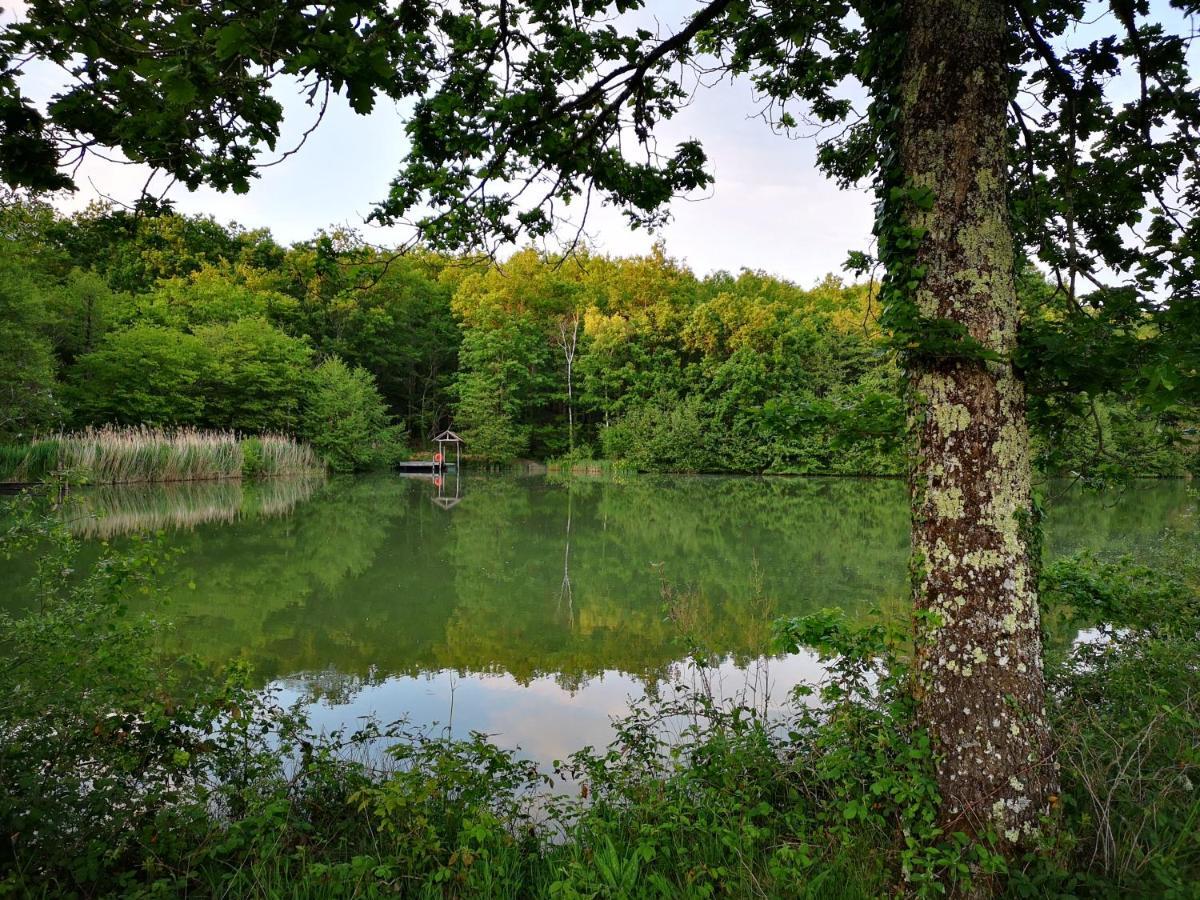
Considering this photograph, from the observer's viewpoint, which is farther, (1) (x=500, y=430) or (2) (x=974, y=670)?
(1) (x=500, y=430)

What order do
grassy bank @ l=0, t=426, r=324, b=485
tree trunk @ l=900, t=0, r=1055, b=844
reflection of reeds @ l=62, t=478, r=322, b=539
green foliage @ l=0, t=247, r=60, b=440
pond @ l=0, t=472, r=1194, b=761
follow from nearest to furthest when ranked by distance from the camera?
tree trunk @ l=900, t=0, r=1055, b=844 → pond @ l=0, t=472, r=1194, b=761 → reflection of reeds @ l=62, t=478, r=322, b=539 → grassy bank @ l=0, t=426, r=324, b=485 → green foliage @ l=0, t=247, r=60, b=440

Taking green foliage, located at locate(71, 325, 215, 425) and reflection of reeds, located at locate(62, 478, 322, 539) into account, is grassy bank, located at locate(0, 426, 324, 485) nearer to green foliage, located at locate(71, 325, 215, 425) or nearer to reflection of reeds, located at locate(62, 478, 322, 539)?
reflection of reeds, located at locate(62, 478, 322, 539)

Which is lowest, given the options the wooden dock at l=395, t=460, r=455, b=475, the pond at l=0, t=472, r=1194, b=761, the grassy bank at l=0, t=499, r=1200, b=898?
the wooden dock at l=395, t=460, r=455, b=475

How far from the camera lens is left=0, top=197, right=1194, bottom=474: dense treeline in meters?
17.5

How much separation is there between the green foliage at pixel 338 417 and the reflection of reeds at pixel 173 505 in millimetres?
5674

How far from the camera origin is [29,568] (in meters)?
6.84

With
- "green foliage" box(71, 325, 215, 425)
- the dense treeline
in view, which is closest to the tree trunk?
the dense treeline

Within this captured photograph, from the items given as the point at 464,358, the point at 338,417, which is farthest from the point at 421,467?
the point at 464,358

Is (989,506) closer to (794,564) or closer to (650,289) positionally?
(794,564)

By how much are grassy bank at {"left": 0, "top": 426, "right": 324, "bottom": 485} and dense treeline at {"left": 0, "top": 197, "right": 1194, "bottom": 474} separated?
90cm

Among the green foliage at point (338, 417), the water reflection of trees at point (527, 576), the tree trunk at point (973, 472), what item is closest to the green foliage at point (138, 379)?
the green foliage at point (338, 417)

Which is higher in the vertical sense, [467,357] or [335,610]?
[467,357]

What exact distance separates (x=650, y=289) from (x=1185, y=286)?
1133 inches

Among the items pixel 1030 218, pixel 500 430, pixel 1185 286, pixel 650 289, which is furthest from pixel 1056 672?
pixel 650 289
